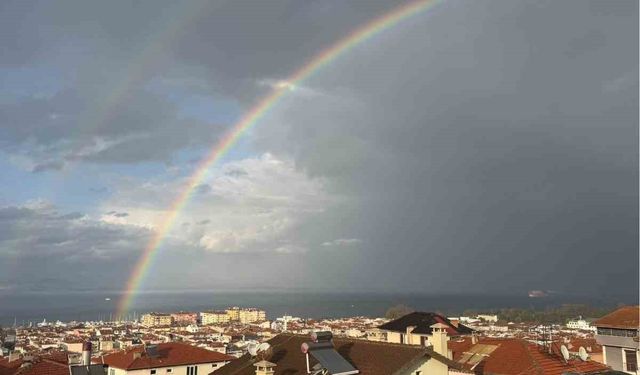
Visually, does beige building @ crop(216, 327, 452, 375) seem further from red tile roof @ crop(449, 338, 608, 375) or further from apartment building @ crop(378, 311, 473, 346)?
apartment building @ crop(378, 311, 473, 346)

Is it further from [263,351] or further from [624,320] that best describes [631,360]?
[263,351]

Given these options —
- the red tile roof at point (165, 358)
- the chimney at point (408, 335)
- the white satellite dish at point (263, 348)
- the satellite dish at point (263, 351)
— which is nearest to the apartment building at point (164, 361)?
the red tile roof at point (165, 358)

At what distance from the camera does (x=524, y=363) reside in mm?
24344

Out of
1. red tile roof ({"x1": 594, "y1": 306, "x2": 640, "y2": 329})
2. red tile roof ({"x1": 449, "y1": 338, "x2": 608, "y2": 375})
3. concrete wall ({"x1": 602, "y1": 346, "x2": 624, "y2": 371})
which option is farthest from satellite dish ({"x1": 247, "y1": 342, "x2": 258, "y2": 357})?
concrete wall ({"x1": 602, "y1": 346, "x2": 624, "y2": 371})

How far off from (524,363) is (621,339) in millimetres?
13399

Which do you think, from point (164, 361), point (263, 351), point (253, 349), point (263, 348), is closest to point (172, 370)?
point (164, 361)

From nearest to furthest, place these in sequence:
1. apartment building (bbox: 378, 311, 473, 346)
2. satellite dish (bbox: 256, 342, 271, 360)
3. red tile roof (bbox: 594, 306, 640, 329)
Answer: satellite dish (bbox: 256, 342, 271, 360) → apartment building (bbox: 378, 311, 473, 346) → red tile roof (bbox: 594, 306, 640, 329)

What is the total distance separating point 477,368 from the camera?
1019 inches

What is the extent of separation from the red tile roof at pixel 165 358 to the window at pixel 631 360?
2634cm

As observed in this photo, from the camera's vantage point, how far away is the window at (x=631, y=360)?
33.2m

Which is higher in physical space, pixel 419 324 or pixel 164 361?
pixel 419 324

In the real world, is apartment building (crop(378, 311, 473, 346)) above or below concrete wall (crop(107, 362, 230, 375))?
above

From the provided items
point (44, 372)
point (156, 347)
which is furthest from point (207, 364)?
point (44, 372)

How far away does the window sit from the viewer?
3319 centimetres
